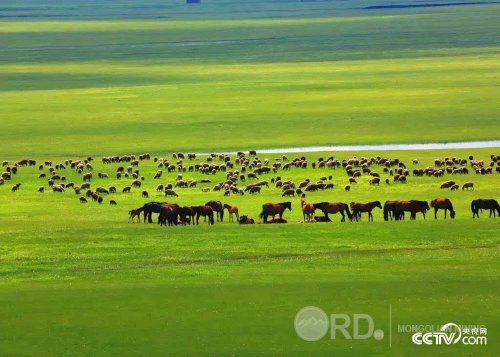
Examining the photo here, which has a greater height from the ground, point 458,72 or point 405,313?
point 458,72

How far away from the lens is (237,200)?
3516cm

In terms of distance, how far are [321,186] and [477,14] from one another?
109 meters

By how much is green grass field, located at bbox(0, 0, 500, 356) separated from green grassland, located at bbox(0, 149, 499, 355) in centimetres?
6

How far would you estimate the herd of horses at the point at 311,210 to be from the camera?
30.8 m

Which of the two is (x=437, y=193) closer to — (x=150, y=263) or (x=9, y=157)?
(x=150, y=263)

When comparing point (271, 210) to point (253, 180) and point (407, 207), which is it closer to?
point (407, 207)

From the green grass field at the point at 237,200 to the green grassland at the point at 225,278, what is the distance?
6 centimetres

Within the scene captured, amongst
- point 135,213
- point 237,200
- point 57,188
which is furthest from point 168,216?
point 57,188

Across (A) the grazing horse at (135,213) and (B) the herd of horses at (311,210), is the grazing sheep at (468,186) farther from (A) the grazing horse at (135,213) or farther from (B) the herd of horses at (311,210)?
(A) the grazing horse at (135,213)

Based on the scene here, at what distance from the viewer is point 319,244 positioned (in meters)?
27.5

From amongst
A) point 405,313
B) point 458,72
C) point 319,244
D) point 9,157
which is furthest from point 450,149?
point 458,72

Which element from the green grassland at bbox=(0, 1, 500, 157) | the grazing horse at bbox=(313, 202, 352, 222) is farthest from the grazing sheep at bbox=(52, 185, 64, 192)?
the green grassland at bbox=(0, 1, 500, 157)

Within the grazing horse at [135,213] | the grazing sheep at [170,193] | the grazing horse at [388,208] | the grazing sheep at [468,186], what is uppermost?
the grazing sheep at [468,186]

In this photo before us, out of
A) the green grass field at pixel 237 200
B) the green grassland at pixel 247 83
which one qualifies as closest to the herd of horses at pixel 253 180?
the green grass field at pixel 237 200
